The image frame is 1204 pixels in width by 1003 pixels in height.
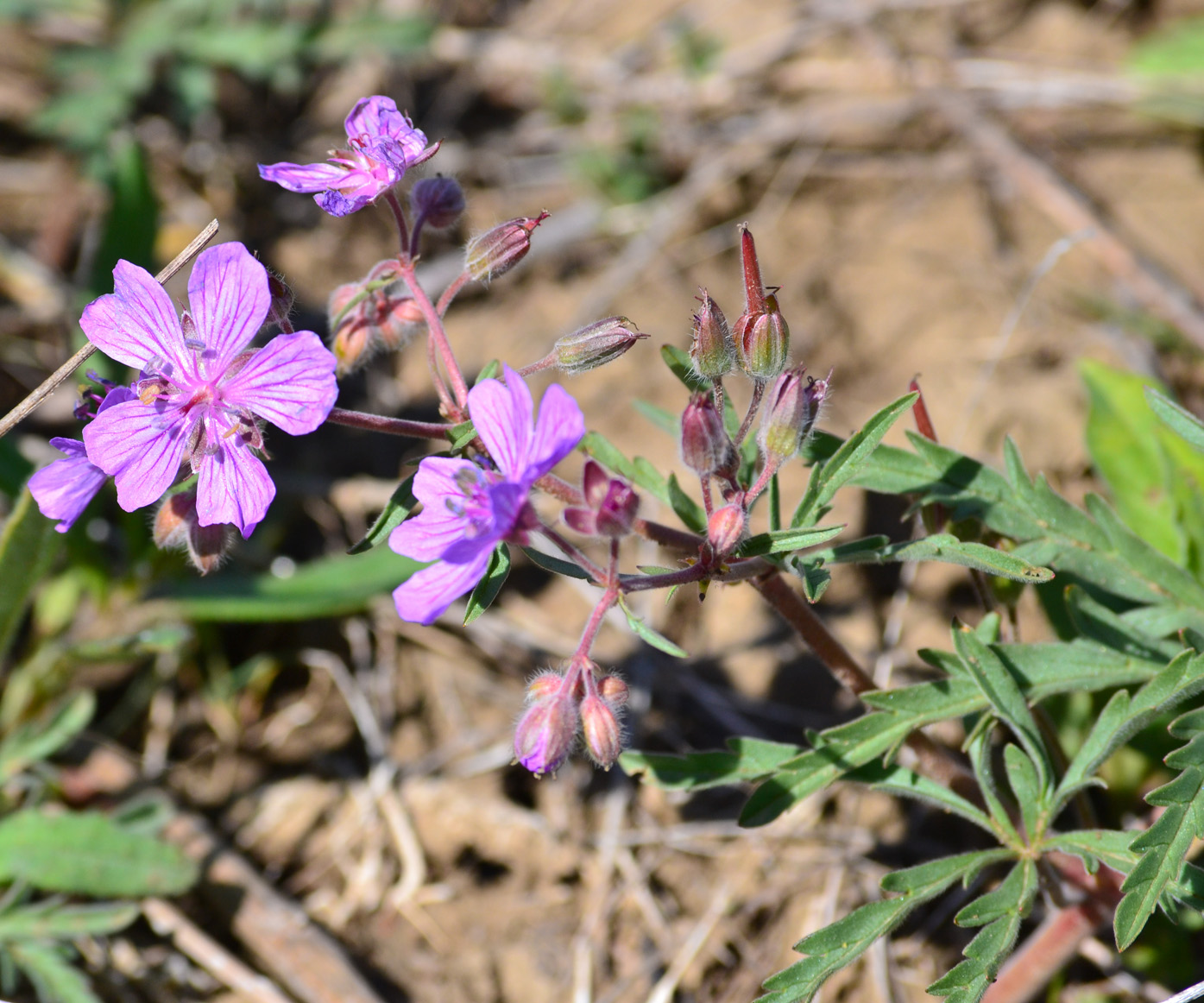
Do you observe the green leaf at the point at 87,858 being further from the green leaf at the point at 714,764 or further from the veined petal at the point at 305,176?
the veined petal at the point at 305,176

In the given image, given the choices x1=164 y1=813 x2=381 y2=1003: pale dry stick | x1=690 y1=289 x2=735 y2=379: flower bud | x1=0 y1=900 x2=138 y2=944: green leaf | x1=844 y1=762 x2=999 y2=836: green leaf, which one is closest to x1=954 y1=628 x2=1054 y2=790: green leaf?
x1=844 y1=762 x2=999 y2=836: green leaf

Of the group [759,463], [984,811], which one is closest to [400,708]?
[759,463]

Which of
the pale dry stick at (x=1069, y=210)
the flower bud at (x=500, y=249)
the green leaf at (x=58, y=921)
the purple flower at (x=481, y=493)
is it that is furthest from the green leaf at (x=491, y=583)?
the pale dry stick at (x=1069, y=210)

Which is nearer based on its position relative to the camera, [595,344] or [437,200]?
[595,344]

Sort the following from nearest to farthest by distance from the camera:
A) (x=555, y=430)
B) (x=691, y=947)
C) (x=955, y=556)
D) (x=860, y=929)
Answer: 1. (x=555, y=430)
2. (x=955, y=556)
3. (x=860, y=929)
4. (x=691, y=947)

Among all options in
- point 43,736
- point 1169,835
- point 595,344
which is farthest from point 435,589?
point 43,736

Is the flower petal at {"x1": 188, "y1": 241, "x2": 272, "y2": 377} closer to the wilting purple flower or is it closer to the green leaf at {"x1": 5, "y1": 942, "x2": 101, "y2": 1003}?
the wilting purple flower

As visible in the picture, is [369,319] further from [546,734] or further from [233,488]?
[546,734]
